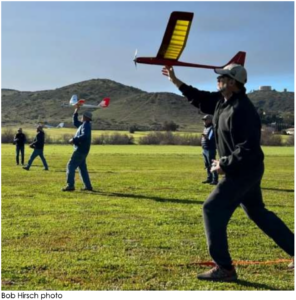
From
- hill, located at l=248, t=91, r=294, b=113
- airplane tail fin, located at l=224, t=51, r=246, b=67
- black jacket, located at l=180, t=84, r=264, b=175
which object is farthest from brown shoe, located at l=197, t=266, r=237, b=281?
hill, located at l=248, t=91, r=294, b=113

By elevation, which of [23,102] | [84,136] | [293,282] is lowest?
[293,282]

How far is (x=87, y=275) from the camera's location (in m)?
5.18

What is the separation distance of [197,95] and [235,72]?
0.74 metres

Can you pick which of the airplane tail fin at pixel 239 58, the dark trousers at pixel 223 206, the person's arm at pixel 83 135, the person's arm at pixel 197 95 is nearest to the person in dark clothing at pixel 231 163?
the dark trousers at pixel 223 206

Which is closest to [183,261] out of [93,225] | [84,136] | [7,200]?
[93,225]

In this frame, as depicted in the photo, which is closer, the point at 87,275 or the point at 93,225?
the point at 87,275

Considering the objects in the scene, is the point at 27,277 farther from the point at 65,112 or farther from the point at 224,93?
the point at 65,112

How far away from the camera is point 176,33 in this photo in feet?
17.4

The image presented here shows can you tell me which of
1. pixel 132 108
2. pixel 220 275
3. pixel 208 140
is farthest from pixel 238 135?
pixel 132 108

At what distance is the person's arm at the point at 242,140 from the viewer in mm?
4746

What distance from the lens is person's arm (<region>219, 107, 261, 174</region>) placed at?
4.75 meters

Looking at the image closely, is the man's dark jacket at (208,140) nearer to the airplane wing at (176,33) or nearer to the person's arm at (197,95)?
the person's arm at (197,95)

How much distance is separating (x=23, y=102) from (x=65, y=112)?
93.1 ft

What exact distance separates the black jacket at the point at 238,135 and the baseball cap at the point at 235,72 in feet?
0.46
